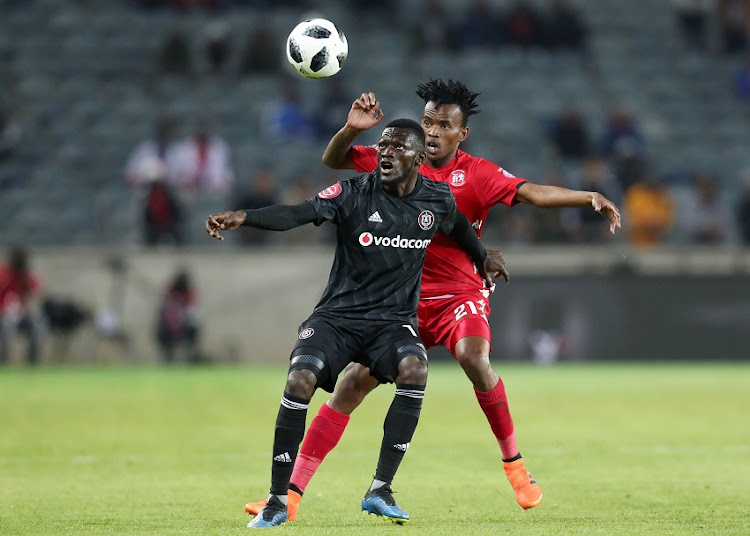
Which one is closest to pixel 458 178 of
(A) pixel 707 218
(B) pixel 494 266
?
(B) pixel 494 266

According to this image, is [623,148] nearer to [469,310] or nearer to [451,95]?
[451,95]

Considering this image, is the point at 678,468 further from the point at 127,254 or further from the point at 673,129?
the point at 673,129

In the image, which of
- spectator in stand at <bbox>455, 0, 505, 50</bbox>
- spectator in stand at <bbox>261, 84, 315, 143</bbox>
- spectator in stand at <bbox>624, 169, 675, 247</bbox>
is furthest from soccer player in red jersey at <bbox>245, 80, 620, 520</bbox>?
spectator in stand at <bbox>455, 0, 505, 50</bbox>

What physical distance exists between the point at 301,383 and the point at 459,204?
187 cm

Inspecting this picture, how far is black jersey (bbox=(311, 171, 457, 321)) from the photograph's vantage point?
7090 mm

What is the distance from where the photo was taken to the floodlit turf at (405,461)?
679cm

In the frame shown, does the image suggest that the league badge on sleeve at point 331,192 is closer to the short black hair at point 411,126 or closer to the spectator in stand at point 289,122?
the short black hair at point 411,126

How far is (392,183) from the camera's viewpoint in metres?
7.14

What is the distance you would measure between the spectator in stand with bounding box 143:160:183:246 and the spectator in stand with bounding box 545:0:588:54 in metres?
9.40

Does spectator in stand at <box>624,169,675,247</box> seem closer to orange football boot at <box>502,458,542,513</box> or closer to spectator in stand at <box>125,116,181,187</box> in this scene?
spectator in stand at <box>125,116,181,187</box>

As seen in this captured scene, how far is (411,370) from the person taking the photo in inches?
272

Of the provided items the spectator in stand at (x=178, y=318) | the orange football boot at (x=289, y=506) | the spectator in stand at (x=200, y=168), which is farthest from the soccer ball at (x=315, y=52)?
the spectator in stand at (x=200, y=168)

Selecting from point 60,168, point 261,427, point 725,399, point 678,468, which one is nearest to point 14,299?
point 60,168

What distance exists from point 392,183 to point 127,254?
573 inches
